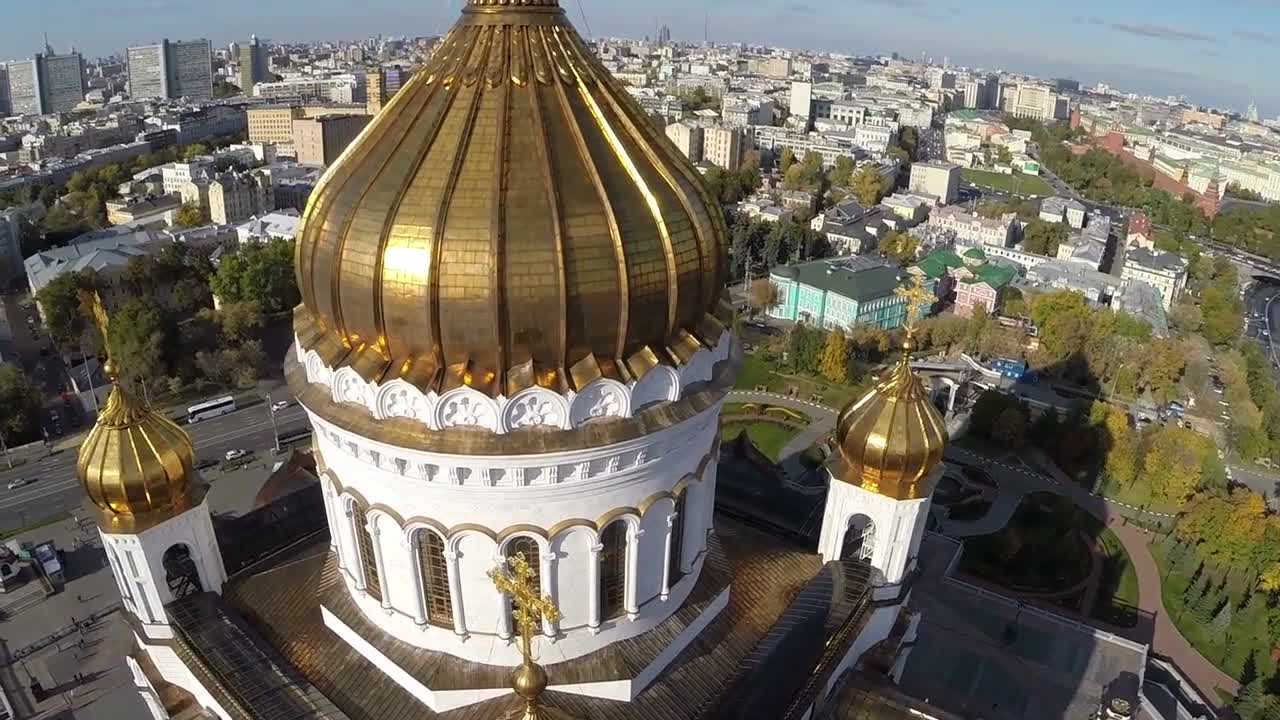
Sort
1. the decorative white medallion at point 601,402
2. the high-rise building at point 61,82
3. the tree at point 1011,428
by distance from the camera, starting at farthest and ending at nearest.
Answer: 1. the high-rise building at point 61,82
2. the tree at point 1011,428
3. the decorative white medallion at point 601,402

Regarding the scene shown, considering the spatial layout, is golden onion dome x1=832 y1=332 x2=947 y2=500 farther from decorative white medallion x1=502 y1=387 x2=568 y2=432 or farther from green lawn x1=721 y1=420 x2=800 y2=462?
green lawn x1=721 y1=420 x2=800 y2=462

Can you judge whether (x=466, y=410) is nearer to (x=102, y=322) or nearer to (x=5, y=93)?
(x=102, y=322)

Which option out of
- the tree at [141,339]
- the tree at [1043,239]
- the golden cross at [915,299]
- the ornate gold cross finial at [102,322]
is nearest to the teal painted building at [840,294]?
the tree at [1043,239]

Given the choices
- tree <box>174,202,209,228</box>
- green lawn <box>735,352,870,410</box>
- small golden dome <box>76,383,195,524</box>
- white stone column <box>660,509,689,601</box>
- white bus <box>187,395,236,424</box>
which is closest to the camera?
white stone column <box>660,509,689,601</box>

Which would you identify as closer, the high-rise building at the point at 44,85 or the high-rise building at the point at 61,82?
the high-rise building at the point at 44,85

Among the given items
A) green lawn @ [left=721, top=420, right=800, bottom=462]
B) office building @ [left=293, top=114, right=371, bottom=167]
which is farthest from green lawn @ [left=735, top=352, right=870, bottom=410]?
office building @ [left=293, top=114, right=371, bottom=167]

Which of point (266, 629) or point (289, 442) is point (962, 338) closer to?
point (289, 442)

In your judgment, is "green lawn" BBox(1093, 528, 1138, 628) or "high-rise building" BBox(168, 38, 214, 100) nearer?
"green lawn" BBox(1093, 528, 1138, 628)

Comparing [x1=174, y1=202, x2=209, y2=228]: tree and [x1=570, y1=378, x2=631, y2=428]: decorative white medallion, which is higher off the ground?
[x1=570, y1=378, x2=631, y2=428]: decorative white medallion

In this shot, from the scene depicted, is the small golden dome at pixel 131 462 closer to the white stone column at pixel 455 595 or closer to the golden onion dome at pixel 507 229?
the golden onion dome at pixel 507 229
